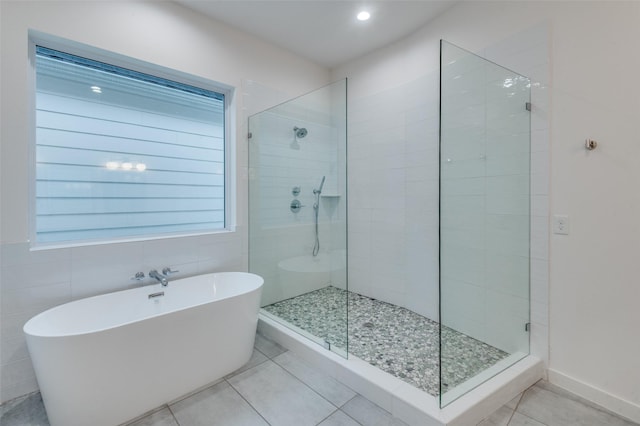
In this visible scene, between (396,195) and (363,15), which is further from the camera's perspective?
(396,195)

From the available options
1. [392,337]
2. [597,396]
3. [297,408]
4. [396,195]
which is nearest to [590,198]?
[597,396]

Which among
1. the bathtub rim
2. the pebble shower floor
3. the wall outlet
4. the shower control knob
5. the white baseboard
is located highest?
the shower control knob

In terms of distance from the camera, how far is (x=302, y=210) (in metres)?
2.69

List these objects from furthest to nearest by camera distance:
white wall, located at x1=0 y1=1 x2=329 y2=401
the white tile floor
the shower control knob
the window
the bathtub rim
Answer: the shower control knob < the window < white wall, located at x1=0 y1=1 x2=329 y2=401 < the white tile floor < the bathtub rim

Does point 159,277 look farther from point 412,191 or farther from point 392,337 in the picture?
point 412,191

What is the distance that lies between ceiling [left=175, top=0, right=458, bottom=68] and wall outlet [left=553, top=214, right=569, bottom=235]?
1.89m

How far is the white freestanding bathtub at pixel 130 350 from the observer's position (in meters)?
1.43

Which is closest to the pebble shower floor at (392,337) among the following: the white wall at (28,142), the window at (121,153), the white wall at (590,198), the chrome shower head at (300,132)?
the white wall at (590,198)

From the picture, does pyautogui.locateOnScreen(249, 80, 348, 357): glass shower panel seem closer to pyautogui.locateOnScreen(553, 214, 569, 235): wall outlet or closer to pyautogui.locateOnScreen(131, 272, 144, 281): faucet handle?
pyautogui.locateOnScreen(131, 272, 144, 281): faucet handle

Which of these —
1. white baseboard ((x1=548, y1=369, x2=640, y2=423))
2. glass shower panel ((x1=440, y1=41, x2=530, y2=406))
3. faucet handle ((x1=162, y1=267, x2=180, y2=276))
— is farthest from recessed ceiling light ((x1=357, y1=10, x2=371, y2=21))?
white baseboard ((x1=548, y1=369, x2=640, y2=423))

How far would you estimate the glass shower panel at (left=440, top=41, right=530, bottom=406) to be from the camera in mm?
1936

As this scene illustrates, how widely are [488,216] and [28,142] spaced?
311 centimetres

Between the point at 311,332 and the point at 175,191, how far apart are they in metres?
1.73

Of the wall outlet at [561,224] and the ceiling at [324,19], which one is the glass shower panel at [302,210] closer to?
the ceiling at [324,19]
